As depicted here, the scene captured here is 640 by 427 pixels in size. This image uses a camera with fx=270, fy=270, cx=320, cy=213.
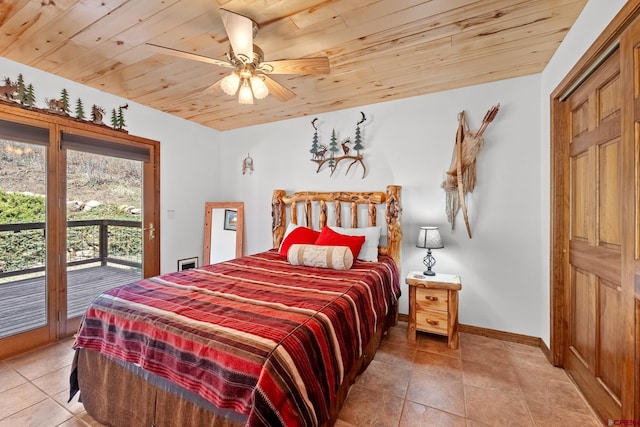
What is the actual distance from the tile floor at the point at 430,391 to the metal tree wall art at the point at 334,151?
205 cm

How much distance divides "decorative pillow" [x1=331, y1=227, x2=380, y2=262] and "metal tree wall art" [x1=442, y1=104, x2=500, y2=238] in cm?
77

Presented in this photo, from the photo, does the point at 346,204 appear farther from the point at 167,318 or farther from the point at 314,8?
the point at 167,318

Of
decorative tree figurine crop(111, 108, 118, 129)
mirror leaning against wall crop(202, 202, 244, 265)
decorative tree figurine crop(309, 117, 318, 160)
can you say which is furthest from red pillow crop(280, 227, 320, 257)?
decorative tree figurine crop(111, 108, 118, 129)

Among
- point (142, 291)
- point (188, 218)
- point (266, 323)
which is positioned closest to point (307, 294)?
point (266, 323)

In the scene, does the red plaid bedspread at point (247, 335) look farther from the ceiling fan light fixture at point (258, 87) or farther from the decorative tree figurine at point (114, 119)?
the decorative tree figurine at point (114, 119)

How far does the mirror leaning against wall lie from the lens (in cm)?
398

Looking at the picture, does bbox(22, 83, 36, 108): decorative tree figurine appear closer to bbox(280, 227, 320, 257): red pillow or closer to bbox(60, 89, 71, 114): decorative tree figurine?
bbox(60, 89, 71, 114): decorative tree figurine

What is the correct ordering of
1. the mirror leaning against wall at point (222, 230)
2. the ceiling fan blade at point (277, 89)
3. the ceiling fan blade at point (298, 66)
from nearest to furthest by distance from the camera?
the ceiling fan blade at point (298, 66) → the ceiling fan blade at point (277, 89) → the mirror leaning against wall at point (222, 230)

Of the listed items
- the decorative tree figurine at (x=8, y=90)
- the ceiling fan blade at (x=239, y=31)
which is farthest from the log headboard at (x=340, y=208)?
the decorative tree figurine at (x=8, y=90)

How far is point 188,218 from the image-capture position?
153 inches

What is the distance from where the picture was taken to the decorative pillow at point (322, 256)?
244 cm

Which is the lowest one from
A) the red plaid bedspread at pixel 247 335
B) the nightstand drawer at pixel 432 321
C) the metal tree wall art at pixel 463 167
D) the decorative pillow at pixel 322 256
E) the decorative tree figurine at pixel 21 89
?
the nightstand drawer at pixel 432 321

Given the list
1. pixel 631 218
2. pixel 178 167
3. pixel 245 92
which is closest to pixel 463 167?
pixel 631 218

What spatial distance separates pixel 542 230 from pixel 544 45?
152cm
